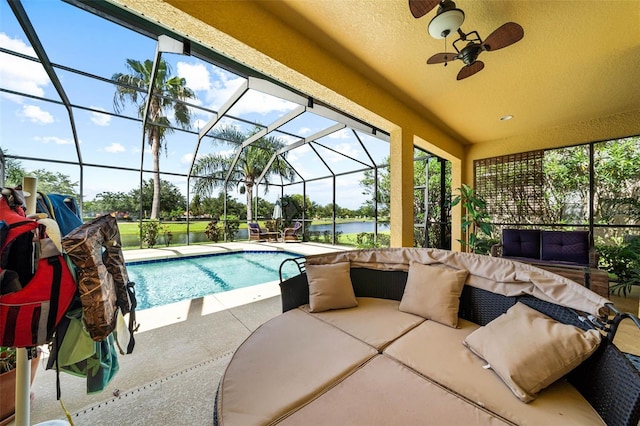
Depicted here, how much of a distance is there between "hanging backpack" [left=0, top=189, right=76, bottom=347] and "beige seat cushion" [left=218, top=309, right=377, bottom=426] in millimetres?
809

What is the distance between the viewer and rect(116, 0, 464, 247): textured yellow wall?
1734mm

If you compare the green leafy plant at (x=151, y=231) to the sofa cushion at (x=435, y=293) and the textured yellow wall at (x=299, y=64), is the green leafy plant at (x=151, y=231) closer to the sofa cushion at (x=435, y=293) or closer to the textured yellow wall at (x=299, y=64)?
the textured yellow wall at (x=299, y=64)

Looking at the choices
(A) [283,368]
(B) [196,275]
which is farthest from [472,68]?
(B) [196,275]

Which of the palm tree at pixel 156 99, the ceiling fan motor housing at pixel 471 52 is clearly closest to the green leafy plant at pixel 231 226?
the palm tree at pixel 156 99

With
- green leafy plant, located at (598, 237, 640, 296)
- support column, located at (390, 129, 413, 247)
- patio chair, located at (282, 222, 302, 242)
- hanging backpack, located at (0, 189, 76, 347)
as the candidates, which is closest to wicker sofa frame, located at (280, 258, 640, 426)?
hanging backpack, located at (0, 189, 76, 347)

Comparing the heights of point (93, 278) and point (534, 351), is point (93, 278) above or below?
above

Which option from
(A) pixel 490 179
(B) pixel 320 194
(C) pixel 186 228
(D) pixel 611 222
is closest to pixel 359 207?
(B) pixel 320 194

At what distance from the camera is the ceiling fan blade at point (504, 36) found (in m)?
1.85

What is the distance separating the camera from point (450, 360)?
1.33 m

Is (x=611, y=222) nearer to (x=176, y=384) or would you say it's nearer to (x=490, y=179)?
(x=490, y=179)

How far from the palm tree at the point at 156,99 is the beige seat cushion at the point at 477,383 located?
5.39m

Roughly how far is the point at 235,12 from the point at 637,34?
3.80 meters

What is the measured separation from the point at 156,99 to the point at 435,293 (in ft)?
25.7

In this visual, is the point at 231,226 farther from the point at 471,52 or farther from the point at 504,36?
the point at 504,36
